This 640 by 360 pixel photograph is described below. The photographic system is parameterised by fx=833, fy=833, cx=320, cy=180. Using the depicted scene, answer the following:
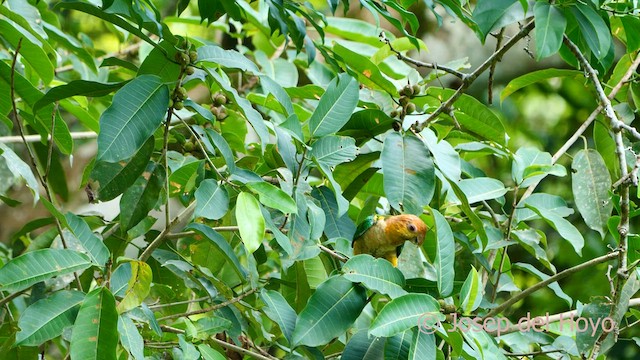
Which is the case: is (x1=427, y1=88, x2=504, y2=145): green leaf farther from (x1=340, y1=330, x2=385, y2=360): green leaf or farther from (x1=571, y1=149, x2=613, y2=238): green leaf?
(x1=340, y1=330, x2=385, y2=360): green leaf

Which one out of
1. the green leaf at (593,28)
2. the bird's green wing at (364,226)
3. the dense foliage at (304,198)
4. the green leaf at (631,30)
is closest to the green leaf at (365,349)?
the dense foliage at (304,198)

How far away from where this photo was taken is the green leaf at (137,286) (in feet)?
3.80

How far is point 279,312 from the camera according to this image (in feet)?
4.14

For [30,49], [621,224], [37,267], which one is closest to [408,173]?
[621,224]

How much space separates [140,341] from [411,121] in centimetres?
71

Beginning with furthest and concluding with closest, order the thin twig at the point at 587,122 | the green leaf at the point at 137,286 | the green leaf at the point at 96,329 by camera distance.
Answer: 1. the thin twig at the point at 587,122
2. the green leaf at the point at 137,286
3. the green leaf at the point at 96,329

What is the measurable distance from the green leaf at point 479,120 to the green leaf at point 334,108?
248 mm

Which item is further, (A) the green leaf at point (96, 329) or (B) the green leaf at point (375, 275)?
(B) the green leaf at point (375, 275)

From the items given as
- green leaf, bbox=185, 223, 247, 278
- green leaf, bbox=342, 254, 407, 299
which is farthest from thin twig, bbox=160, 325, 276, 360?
green leaf, bbox=342, 254, 407, 299

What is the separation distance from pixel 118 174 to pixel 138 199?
0.05m

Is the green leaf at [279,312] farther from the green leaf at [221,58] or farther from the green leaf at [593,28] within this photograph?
Result: the green leaf at [593,28]

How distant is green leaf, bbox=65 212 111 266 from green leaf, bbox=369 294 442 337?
1.33 ft

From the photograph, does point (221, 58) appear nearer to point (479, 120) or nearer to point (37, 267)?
point (37, 267)

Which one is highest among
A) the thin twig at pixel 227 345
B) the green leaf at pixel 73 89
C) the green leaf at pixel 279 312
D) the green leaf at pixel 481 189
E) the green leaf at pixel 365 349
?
the green leaf at pixel 73 89
